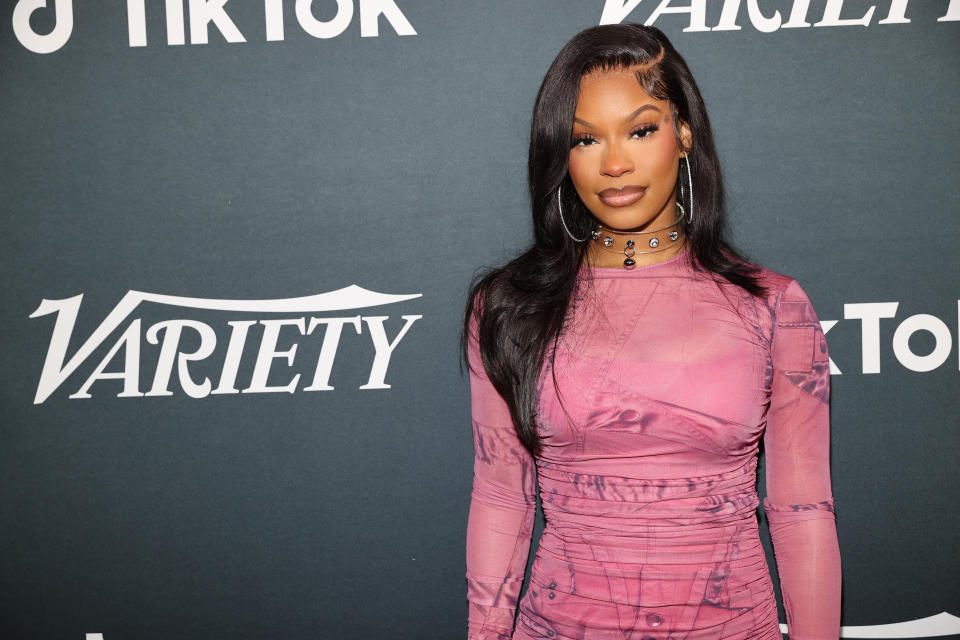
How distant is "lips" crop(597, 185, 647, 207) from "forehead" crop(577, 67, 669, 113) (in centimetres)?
12

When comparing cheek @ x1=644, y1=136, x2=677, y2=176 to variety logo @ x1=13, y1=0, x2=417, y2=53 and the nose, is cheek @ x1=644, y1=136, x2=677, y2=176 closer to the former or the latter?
the nose

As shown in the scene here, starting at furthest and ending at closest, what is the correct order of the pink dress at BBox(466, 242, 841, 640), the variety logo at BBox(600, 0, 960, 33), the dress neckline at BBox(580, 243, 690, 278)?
the variety logo at BBox(600, 0, 960, 33)
the dress neckline at BBox(580, 243, 690, 278)
the pink dress at BBox(466, 242, 841, 640)

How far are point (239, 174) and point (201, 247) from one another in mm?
172

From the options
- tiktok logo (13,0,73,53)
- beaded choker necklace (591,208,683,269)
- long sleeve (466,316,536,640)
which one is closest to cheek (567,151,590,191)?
beaded choker necklace (591,208,683,269)

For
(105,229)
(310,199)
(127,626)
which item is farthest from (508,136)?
(127,626)

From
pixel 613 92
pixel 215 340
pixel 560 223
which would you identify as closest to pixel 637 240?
pixel 560 223

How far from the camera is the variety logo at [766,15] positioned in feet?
5.19

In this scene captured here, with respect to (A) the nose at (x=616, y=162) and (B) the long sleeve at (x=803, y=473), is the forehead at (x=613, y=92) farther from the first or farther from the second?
(B) the long sleeve at (x=803, y=473)

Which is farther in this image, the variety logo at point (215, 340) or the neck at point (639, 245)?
the variety logo at point (215, 340)

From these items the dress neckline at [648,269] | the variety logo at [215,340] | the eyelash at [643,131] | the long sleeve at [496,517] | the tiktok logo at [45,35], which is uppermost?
the tiktok logo at [45,35]

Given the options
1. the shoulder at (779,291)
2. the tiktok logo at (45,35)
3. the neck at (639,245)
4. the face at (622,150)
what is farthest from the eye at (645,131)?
the tiktok logo at (45,35)

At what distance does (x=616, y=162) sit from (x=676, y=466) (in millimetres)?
469

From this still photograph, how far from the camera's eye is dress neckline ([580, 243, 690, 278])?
129 cm

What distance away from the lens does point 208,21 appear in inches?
63.7
